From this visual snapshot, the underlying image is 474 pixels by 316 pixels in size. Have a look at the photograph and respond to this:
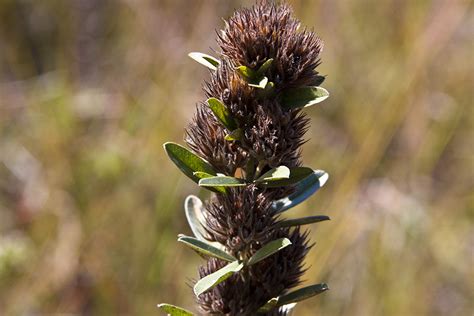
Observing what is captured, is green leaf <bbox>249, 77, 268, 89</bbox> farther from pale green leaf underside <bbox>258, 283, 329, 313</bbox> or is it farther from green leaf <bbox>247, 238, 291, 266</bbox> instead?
pale green leaf underside <bbox>258, 283, 329, 313</bbox>

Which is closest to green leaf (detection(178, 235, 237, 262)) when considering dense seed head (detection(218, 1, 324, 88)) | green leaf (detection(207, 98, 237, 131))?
green leaf (detection(207, 98, 237, 131))

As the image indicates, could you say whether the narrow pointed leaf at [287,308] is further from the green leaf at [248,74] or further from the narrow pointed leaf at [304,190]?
the green leaf at [248,74]

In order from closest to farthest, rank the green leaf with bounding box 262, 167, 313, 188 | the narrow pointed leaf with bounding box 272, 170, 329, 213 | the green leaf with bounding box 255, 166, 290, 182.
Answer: the green leaf with bounding box 255, 166, 290, 182, the green leaf with bounding box 262, 167, 313, 188, the narrow pointed leaf with bounding box 272, 170, 329, 213

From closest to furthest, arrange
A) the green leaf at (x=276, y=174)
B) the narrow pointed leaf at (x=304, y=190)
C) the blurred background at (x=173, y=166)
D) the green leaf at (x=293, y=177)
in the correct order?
1. the green leaf at (x=276, y=174)
2. the green leaf at (x=293, y=177)
3. the narrow pointed leaf at (x=304, y=190)
4. the blurred background at (x=173, y=166)

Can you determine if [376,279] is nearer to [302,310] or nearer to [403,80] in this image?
[302,310]

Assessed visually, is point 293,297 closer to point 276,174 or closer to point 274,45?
point 276,174

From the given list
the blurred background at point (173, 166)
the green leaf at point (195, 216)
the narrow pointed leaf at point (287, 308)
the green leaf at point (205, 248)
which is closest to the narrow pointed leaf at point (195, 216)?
the green leaf at point (195, 216)
